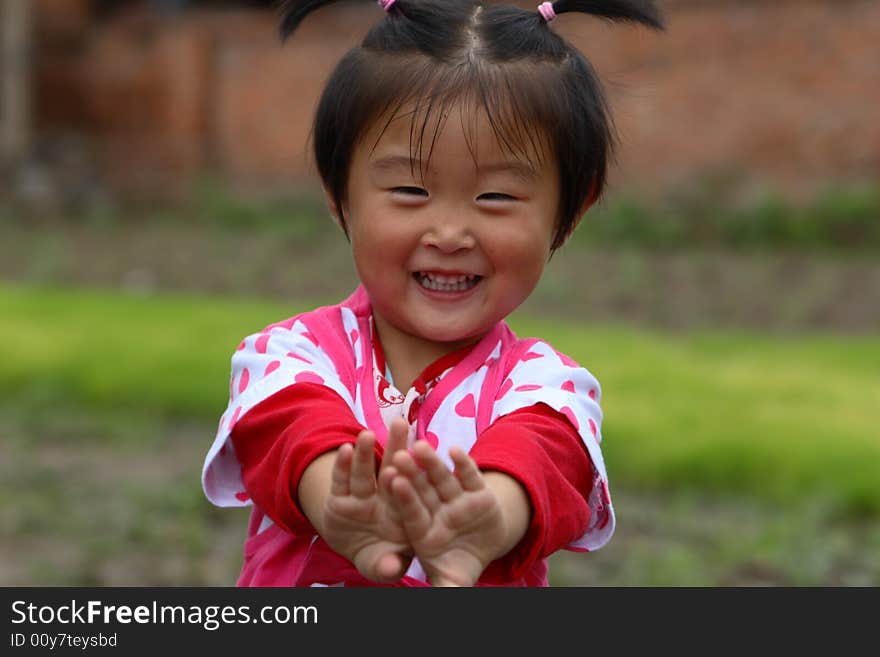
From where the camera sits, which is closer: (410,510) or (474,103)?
(410,510)

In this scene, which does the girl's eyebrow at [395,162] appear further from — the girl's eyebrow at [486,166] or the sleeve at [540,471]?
the sleeve at [540,471]

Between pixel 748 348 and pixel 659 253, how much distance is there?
2825mm

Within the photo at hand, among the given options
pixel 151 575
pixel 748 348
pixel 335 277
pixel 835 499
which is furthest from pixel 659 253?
pixel 151 575

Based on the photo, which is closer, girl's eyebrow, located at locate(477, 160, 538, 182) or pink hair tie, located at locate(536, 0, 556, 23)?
girl's eyebrow, located at locate(477, 160, 538, 182)

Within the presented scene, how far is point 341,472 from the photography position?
4.17ft

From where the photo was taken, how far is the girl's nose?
1.47m

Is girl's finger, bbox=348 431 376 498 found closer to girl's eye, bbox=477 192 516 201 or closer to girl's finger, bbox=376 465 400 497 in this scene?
girl's finger, bbox=376 465 400 497

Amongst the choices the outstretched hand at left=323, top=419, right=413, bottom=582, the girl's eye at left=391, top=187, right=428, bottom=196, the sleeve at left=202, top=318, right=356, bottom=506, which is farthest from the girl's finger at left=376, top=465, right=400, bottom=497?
the girl's eye at left=391, top=187, right=428, bottom=196

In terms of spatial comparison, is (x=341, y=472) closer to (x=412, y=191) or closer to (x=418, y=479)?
(x=418, y=479)

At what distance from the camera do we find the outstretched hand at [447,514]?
124 cm

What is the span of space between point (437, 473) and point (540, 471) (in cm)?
18

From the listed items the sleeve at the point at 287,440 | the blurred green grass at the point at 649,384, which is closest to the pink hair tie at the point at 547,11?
the sleeve at the point at 287,440

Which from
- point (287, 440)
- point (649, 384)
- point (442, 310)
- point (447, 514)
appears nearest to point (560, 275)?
point (649, 384)

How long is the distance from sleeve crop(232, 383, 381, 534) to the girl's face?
16 cm
